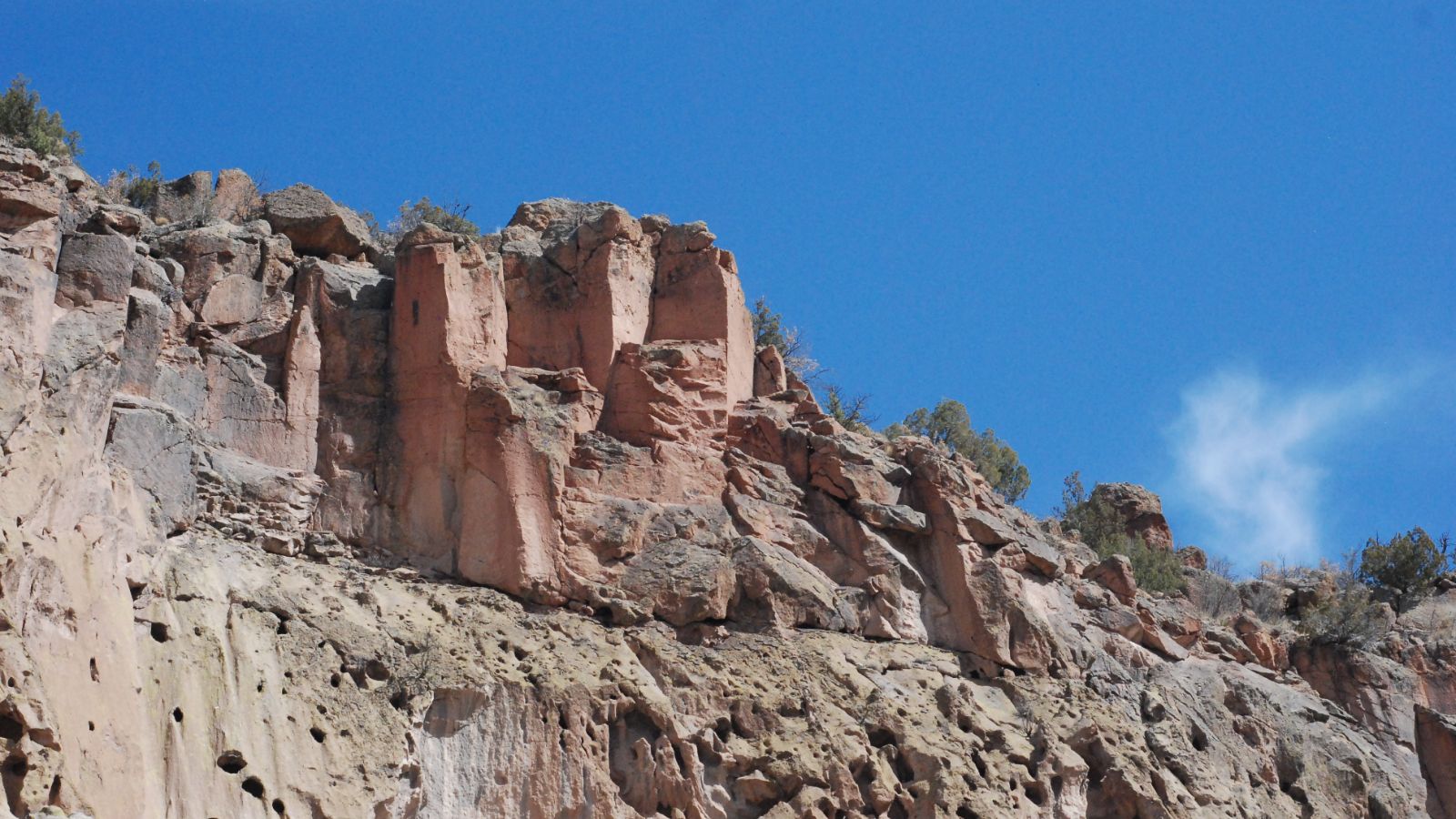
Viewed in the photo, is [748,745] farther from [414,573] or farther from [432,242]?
[432,242]

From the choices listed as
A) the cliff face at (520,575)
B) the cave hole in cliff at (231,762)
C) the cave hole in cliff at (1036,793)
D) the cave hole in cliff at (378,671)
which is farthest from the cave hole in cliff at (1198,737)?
the cave hole in cliff at (231,762)

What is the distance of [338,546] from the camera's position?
23.4 metres

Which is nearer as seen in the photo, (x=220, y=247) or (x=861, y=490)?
(x=220, y=247)

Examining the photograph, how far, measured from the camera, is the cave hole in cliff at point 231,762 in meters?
18.9

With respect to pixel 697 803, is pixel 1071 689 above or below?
above

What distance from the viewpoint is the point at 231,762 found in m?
19.0

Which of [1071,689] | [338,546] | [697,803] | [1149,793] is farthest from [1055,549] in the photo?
[338,546]

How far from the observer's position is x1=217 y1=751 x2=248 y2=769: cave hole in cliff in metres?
18.9

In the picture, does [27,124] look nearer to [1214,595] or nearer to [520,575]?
[520,575]

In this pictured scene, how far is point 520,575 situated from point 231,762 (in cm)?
550

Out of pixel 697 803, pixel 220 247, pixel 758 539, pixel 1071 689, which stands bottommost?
pixel 697 803

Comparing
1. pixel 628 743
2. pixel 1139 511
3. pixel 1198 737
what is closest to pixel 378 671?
pixel 628 743

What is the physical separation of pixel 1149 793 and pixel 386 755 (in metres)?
10.8

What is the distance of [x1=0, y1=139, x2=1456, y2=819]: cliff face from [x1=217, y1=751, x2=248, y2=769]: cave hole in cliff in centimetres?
3
